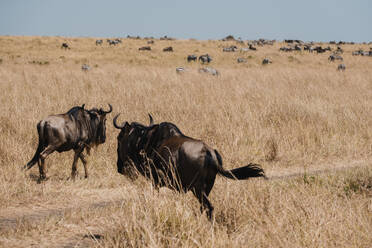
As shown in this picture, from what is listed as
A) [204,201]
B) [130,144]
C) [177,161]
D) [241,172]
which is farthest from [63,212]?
[241,172]

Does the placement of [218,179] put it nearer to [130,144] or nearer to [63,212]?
[130,144]

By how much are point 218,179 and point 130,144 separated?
2111 mm

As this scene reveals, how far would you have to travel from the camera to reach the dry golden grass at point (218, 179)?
12.7ft

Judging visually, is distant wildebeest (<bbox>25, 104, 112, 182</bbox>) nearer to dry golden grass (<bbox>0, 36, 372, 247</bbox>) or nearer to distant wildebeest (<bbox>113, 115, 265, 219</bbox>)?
dry golden grass (<bbox>0, 36, 372, 247</bbox>)

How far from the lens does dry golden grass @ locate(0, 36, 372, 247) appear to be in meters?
3.87

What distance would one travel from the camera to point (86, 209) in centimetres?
535

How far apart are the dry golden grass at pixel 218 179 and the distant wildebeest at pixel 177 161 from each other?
19 cm

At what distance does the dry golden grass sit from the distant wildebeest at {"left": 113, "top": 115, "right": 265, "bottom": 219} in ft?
0.63

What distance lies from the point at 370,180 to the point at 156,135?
11.7ft

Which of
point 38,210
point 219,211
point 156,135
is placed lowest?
point 38,210

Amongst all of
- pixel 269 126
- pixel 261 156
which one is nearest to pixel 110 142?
pixel 261 156

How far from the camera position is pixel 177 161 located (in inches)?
166

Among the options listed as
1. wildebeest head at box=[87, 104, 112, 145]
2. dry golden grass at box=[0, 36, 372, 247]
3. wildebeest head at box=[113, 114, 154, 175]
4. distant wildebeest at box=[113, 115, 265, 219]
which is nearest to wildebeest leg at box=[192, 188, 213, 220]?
distant wildebeest at box=[113, 115, 265, 219]

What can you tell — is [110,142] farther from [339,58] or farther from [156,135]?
[339,58]
